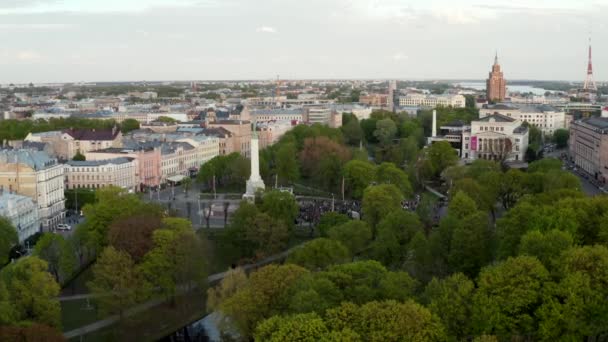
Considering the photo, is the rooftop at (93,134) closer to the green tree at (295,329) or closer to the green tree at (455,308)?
the green tree at (295,329)

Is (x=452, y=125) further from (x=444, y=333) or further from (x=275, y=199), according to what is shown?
(x=444, y=333)

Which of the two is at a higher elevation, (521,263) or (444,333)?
(521,263)

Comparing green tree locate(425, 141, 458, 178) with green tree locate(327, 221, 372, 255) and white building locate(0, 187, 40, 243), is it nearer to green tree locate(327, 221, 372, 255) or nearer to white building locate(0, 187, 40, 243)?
green tree locate(327, 221, 372, 255)

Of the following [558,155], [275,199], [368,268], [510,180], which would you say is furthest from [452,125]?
[368,268]

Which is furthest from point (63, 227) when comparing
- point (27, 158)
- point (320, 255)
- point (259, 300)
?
point (259, 300)

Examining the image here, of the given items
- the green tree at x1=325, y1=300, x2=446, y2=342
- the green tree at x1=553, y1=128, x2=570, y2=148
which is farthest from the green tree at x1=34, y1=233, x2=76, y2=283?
the green tree at x1=553, y1=128, x2=570, y2=148

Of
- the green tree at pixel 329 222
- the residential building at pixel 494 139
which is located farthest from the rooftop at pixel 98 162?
the residential building at pixel 494 139
